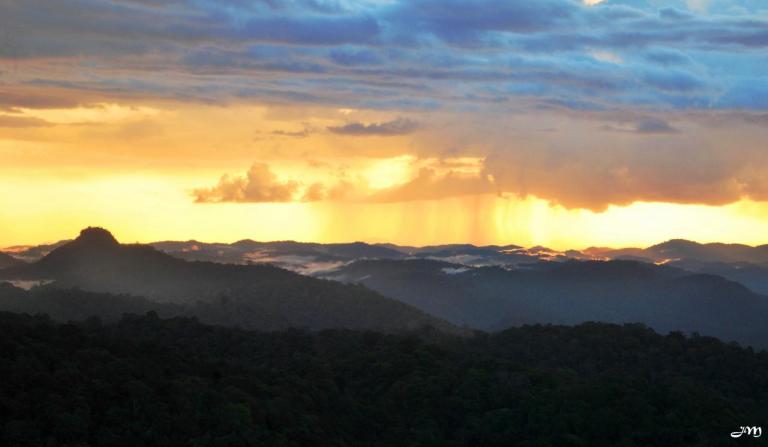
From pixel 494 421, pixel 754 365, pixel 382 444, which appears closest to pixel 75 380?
pixel 382 444

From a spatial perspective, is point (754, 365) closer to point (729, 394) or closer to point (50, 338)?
point (729, 394)

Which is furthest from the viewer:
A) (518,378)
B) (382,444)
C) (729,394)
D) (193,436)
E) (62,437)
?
(729,394)

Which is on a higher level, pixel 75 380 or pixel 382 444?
pixel 75 380

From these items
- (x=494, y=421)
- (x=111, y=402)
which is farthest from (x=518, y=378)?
(x=111, y=402)

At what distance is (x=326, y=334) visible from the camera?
19938cm

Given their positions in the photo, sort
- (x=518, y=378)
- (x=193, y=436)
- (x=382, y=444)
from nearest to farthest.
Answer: (x=193, y=436) → (x=382, y=444) → (x=518, y=378)

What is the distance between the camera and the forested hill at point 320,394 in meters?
119

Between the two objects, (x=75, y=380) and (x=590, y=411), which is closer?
(x=75, y=380)

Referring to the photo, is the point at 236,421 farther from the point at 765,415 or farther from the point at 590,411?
the point at 765,415

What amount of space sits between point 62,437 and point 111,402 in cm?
1029

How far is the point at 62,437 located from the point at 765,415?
91.4 m

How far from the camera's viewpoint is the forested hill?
390 feet

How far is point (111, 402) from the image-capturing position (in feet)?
395

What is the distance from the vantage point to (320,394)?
150m
